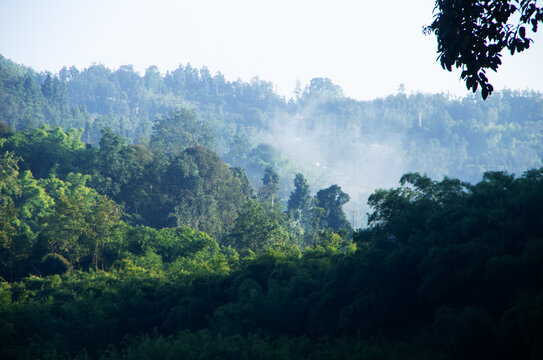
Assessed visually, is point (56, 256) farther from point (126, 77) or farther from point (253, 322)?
point (126, 77)

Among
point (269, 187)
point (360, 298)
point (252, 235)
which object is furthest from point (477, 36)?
point (269, 187)

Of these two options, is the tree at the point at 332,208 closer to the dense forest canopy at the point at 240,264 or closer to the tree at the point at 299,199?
the dense forest canopy at the point at 240,264

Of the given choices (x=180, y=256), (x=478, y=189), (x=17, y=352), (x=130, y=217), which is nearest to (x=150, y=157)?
(x=130, y=217)

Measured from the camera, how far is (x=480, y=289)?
49.4 ft

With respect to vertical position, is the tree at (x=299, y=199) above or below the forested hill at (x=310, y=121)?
below

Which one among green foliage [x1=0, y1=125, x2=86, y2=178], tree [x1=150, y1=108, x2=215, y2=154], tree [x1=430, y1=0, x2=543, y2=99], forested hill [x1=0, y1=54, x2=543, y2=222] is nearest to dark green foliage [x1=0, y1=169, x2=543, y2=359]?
tree [x1=430, y1=0, x2=543, y2=99]

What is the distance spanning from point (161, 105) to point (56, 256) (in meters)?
114

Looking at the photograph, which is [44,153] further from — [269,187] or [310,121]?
[310,121]

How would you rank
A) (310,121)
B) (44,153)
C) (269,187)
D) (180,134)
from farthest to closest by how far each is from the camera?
(310,121) → (180,134) → (269,187) → (44,153)

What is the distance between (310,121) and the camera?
130000 millimetres

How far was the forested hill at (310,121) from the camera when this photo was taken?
323 ft

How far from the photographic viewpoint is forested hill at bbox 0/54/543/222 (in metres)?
98.4

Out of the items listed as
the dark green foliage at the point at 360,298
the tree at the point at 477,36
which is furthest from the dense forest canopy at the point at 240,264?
the tree at the point at 477,36

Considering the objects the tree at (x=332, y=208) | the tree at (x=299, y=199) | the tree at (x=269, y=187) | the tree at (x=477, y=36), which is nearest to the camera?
the tree at (x=477, y=36)
